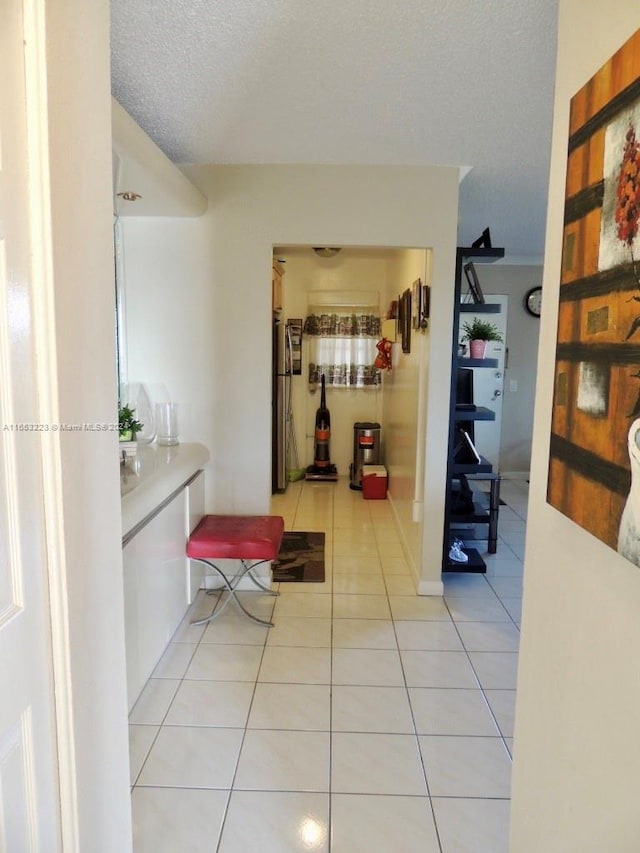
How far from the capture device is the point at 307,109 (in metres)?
2.14

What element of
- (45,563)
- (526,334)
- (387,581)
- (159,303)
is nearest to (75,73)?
(45,563)

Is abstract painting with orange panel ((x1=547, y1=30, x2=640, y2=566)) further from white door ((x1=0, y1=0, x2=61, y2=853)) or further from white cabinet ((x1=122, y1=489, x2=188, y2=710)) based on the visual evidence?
white cabinet ((x1=122, y1=489, x2=188, y2=710))

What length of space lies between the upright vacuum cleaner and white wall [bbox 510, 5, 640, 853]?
4.65 meters

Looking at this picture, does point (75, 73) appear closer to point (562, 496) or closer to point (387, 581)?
point (562, 496)

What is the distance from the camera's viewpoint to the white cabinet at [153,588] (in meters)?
2.03

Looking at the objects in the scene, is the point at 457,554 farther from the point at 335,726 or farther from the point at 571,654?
the point at 571,654

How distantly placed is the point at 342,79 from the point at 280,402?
379 cm

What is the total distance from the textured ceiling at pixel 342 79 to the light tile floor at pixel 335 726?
2405mm

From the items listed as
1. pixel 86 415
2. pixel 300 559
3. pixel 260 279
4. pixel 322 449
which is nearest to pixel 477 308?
pixel 260 279

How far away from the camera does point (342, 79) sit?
190 cm

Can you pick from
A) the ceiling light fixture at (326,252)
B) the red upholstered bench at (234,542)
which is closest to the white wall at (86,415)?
the red upholstered bench at (234,542)

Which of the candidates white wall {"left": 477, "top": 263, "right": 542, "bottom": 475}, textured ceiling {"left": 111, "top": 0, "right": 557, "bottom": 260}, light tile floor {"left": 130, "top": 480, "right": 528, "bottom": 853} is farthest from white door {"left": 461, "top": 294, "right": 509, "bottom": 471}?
textured ceiling {"left": 111, "top": 0, "right": 557, "bottom": 260}

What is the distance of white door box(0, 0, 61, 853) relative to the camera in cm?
87

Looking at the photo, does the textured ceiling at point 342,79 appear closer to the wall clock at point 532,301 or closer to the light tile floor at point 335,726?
the light tile floor at point 335,726
